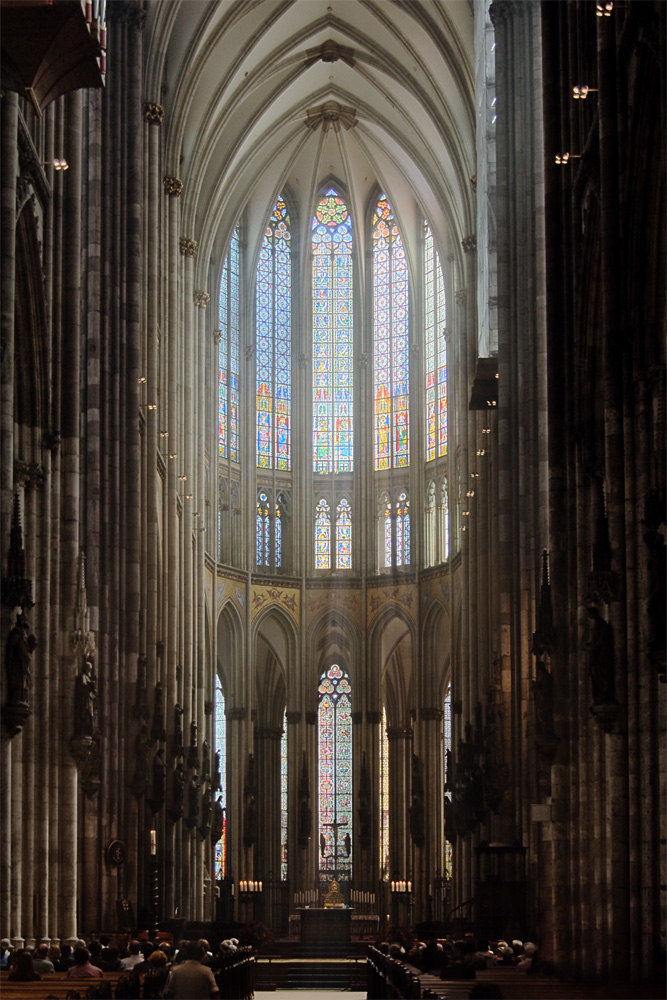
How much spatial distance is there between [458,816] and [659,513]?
26684mm

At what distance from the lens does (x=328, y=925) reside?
1794 inches

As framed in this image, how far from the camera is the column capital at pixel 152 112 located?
3991 cm

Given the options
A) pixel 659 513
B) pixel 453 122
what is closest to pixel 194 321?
pixel 453 122

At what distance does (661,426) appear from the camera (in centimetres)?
1847

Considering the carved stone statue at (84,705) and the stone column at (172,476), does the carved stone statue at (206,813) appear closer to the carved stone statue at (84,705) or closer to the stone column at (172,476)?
the stone column at (172,476)

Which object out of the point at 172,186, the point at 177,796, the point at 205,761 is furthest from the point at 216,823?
the point at 172,186

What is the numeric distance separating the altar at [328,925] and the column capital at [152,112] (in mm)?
21831

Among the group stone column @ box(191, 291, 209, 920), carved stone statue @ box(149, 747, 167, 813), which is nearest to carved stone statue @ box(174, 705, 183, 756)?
carved stone statue @ box(149, 747, 167, 813)

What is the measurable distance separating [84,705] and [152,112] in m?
19.9

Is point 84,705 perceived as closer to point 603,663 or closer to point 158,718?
point 603,663

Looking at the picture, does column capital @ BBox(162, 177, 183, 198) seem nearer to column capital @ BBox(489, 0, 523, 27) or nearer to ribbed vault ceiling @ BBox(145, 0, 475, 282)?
ribbed vault ceiling @ BBox(145, 0, 475, 282)

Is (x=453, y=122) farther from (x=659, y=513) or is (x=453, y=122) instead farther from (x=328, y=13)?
(x=659, y=513)

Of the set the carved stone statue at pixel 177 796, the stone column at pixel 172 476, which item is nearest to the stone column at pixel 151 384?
the stone column at pixel 172 476

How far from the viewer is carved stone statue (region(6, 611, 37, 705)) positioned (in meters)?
18.9
